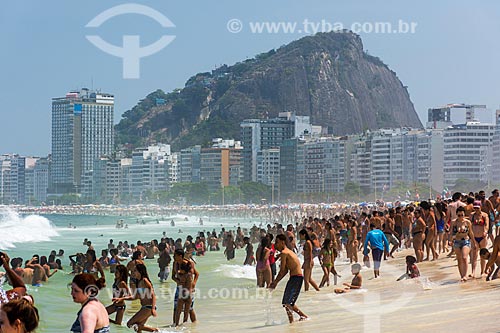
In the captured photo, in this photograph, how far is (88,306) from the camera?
20.8 ft

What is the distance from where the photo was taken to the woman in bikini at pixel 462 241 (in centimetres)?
1398

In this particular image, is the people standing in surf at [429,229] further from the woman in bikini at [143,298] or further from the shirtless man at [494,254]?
the woman in bikini at [143,298]

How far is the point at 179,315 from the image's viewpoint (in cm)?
1347

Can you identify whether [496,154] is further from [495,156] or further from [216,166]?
[216,166]

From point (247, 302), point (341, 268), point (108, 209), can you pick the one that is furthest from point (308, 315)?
point (108, 209)

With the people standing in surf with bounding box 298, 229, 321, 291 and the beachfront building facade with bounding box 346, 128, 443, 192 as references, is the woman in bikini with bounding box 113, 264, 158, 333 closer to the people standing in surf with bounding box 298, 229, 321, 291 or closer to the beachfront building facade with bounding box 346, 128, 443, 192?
the people standing in surf with bounding box 298, 229, 321, 291

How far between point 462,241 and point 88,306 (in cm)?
887

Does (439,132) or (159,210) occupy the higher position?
(439,132)

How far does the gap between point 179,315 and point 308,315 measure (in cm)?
191

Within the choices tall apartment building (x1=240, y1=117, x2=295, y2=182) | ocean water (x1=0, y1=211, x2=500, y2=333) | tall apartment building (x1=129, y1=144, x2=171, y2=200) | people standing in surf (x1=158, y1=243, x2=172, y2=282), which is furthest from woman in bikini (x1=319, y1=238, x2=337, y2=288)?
tall apartment building (x1=129, y1=144, x2=171, y2=200)

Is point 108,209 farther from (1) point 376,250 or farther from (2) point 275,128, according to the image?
(1) point 376,250

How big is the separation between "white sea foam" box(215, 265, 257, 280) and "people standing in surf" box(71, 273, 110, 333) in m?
16.3

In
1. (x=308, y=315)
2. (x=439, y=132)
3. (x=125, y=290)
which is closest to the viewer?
(x=125, y=290)

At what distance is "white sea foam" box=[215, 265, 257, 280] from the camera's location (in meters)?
23.7
